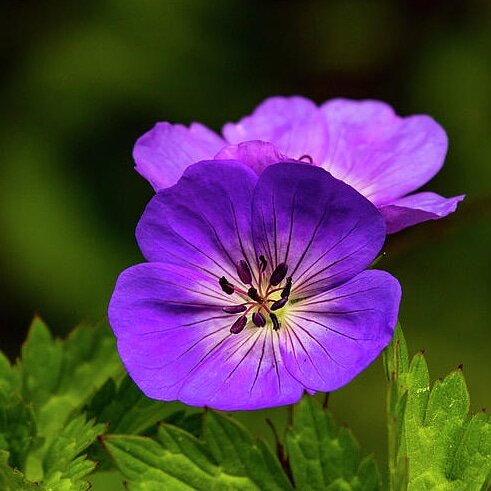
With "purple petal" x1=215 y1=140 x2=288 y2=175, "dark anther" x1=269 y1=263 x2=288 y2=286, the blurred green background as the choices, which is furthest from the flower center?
the blurred green background

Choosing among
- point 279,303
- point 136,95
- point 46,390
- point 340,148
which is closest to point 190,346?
point 279,303

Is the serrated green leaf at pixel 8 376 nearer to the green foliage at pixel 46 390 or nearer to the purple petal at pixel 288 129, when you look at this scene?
the green foliage at pixel 46 390

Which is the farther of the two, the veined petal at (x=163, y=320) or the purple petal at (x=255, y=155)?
the purple petal at (x=255, y=155)

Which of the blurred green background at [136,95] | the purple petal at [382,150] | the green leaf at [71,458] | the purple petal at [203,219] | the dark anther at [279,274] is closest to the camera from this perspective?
the green leaf at [71,458]

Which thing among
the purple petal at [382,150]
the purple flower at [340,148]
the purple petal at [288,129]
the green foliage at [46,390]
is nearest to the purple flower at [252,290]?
the purple flower at [340,148]

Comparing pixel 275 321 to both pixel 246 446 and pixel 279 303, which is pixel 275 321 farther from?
pixel 246 446

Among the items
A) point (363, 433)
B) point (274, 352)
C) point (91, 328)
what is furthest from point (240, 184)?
point (363, 433)
